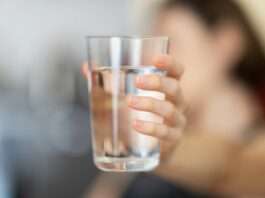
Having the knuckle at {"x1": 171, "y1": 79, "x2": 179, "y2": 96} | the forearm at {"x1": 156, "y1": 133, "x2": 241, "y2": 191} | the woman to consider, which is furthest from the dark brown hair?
the knuckle at {"x1": 171, "y1": 79, "x2": 179, "y2": 96}

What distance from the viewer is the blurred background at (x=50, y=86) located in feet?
3.79

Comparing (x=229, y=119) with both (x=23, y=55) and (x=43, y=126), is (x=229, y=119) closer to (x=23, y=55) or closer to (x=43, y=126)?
(x=43, y=126)

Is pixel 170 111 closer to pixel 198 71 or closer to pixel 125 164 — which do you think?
pixel 125 164

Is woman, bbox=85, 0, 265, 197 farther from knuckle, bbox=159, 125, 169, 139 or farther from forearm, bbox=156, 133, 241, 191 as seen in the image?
knuckle, bbox=159, 125, 169, 139

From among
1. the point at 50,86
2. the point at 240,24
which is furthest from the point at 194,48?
the point at 50,86

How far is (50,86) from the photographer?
1998mm

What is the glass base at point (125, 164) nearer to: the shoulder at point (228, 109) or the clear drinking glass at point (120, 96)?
the clear drinking glass at point (120, 96)

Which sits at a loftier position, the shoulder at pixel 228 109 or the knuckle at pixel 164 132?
the knuckle at pixel 164 132

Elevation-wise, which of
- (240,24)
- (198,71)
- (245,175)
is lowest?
(245,175)

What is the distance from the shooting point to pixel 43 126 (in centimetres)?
148

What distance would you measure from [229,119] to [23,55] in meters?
1.19

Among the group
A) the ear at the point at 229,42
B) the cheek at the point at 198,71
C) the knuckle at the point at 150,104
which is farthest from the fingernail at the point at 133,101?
the ear at the point at 229,42

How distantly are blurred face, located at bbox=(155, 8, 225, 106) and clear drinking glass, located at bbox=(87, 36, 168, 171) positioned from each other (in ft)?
2.00

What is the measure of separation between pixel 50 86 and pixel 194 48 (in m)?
0.92
